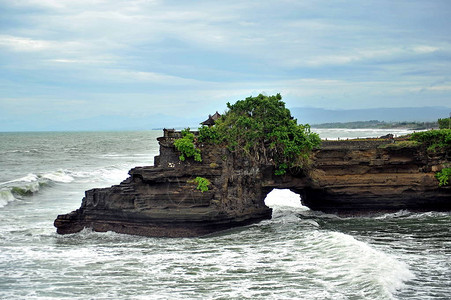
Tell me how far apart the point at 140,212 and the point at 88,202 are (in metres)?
2.50

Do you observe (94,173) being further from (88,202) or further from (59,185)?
(88,202)

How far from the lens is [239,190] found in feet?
73.7

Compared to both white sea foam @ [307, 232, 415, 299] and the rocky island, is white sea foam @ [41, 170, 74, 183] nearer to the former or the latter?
the rocky island

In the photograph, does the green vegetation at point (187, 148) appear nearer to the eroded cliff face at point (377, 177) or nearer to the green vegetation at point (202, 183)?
the green vegetation at point (202, 183)

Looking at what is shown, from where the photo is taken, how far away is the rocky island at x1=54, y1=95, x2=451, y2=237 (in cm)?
2130

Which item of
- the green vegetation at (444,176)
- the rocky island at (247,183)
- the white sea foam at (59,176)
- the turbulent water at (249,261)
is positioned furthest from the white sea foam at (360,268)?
the white sea foam at (59,176)

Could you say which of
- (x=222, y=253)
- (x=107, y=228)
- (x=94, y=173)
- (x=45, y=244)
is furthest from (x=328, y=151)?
(x=94, y=173)

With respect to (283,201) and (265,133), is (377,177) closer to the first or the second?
(265,133)

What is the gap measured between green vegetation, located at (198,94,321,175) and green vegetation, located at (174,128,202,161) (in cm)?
81

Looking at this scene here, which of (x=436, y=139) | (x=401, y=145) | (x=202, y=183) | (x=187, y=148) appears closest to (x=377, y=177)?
(x=401, y=145)

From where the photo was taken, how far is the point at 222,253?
17.8 m

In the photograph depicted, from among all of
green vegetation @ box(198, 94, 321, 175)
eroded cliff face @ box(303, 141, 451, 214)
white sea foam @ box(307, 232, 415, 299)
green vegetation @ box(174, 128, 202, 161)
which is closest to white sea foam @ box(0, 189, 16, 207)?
green vegetation @ box(174, 128, 202, 161)

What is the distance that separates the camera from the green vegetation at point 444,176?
79.6 feet

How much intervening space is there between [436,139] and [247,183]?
31.3ft
